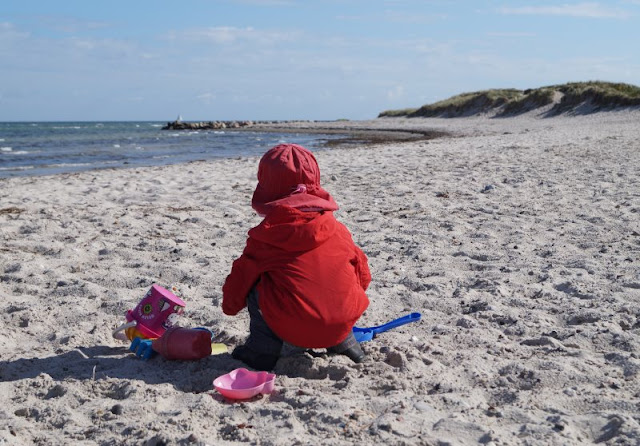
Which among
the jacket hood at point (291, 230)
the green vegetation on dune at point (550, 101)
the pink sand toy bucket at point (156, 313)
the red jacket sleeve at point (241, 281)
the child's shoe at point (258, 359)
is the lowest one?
the child's shoe at point (258, 359)

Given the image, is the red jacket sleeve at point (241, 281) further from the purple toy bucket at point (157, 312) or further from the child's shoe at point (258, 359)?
the purple toy bucket at point (157, 312)

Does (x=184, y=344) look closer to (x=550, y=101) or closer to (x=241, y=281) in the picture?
(x=241, y=281)

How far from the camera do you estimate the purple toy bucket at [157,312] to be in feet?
10.8

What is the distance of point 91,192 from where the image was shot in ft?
26.7

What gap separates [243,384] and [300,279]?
53 cm

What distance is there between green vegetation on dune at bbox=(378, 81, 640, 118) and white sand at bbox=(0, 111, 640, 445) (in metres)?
24.7

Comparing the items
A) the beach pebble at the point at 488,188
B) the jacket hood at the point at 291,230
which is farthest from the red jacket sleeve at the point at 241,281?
the beach pebble at the point at 488,188

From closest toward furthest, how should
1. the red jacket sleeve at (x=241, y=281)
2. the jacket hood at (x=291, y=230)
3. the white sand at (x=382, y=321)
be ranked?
the white sand at (x=382, y=321), the jacket hood at (x=291, y=230), the red jacket sleeve at (x=241, y=281)

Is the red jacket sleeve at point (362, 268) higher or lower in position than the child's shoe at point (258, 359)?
higher

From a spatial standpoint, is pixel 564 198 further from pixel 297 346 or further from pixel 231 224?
pixel 297 346

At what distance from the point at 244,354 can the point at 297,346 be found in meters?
0.27

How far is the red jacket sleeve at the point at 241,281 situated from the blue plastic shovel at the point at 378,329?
662 mm

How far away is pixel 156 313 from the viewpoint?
3.31m

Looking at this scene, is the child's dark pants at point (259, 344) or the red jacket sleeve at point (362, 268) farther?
the red jacket sleeve at point (362, 268)
